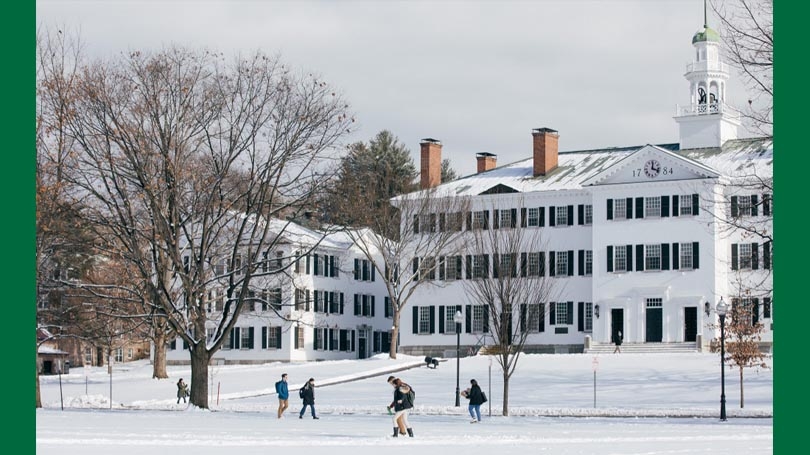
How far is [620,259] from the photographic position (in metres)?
71.1

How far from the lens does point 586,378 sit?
57.7 metres

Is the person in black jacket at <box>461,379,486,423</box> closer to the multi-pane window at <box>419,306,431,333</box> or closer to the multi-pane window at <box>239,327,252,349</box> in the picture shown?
the multi-pane window at <box>419,306,431,333</box>

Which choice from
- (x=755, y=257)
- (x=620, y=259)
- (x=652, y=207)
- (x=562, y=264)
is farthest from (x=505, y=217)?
(x=755, y=257)

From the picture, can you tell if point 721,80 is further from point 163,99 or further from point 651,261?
point 163,99

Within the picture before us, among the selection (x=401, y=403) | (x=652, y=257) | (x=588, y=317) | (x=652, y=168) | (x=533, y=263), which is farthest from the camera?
(x=533, y=263)

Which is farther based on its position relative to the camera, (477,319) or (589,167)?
(589,167)

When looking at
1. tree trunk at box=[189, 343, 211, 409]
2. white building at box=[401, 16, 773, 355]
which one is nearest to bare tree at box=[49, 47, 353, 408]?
tree trunk at box=[189, 343, 211, 409]

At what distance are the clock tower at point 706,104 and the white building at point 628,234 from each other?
0.05 metres

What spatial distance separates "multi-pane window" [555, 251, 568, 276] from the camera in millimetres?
73812

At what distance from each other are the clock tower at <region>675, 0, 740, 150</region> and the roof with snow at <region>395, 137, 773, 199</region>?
2.46 ft

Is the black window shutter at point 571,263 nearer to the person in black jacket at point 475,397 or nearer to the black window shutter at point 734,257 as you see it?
the black window shutter at point 734,257

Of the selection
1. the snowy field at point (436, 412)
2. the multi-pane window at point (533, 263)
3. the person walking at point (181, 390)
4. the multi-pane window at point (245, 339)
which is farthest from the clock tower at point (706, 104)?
the person walking at point (181, 390)

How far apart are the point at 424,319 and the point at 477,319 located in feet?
13.4

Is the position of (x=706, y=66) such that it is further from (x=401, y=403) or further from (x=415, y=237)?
(x=401, y=403)
